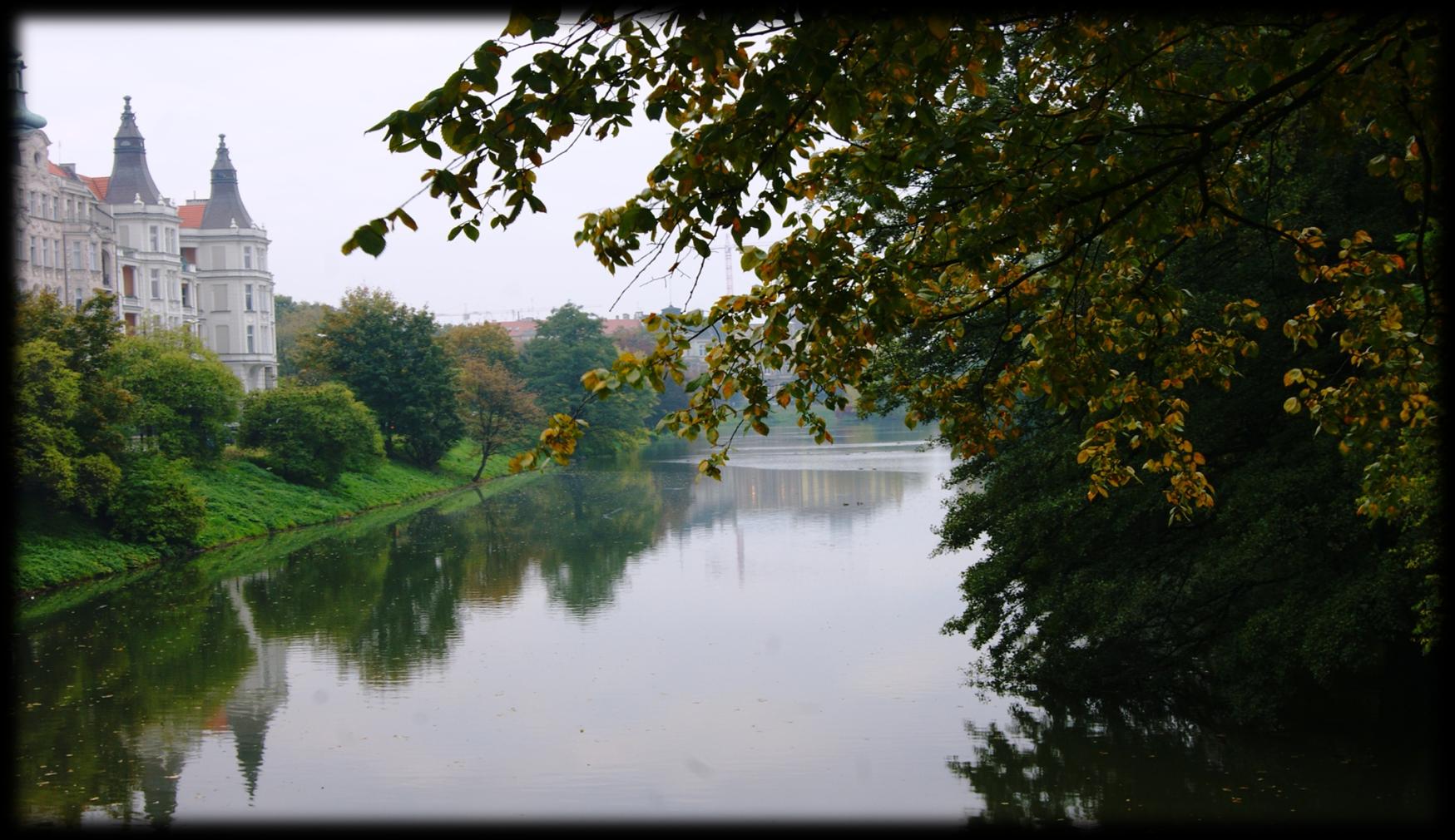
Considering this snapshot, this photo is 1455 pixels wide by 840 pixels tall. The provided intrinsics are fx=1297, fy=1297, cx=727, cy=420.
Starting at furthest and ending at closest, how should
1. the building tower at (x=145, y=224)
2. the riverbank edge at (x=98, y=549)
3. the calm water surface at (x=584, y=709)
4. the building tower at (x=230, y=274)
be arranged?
the building tower at (x=230, y=274) → the building tower at (x=145, y=224) → the riverbank edge at (x=98, y=549) → the calm water surface at (x=584, y=709)

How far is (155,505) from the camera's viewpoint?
84.4 feet

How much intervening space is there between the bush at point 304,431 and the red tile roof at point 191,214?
20939 mm

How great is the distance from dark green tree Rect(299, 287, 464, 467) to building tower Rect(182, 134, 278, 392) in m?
8.20

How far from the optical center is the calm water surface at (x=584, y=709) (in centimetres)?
1034

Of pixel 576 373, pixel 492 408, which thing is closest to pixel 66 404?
pixel 492 408

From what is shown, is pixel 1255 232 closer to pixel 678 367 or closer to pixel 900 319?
pixel 900 319

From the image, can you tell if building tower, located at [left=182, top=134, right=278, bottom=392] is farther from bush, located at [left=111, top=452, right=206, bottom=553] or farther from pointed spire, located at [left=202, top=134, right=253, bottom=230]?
bush, located at [left=111, top=452, right=206, bottom=553]

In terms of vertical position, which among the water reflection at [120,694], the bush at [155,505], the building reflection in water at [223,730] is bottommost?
the building reflection in water at [223,730]

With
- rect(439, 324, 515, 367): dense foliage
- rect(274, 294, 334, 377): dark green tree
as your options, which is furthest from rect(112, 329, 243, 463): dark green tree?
rect(274, 294, 334, 377): dark green tree

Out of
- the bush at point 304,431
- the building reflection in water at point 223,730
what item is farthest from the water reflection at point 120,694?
the bush at point 304,431

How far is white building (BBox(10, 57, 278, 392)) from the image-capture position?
117 feet

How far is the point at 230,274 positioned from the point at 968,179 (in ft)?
169

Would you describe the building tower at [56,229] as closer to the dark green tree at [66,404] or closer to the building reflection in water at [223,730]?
the dark green tree at [66,404]

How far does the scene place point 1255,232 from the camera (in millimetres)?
9812
